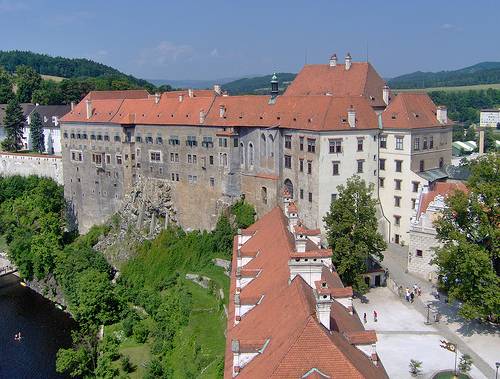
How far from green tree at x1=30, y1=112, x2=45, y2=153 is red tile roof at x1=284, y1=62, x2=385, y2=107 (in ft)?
171

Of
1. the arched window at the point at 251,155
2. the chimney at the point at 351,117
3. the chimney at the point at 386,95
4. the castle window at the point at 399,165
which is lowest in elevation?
the castle window at the point at 399,165

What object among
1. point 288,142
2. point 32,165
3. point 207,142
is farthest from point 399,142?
point 32,165

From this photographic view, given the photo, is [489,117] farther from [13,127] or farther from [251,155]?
[251,155]

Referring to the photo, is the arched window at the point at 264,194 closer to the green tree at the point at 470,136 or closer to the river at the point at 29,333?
the river at the point at 29,333

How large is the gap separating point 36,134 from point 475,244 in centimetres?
7961

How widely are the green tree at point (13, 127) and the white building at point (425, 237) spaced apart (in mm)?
73838

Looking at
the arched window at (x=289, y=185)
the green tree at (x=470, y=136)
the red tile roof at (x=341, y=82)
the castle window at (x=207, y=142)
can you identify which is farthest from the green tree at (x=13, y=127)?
the green tree at (x=470, y=136)

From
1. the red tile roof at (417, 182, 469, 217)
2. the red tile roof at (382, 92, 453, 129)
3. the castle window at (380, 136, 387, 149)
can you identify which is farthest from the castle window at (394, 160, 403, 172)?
the red tile roof at (417, 182, 469, 217)

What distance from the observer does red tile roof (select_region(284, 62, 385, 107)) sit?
57.7 meters

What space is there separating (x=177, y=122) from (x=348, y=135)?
19.6m

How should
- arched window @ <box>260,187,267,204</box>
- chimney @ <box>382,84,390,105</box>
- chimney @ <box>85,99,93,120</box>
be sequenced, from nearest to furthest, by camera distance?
arched window @ <box>260,187,267,204</box> → chimney @ <box>382,84,390,105</box> → chimney @ <box>85,99,93,120</box>

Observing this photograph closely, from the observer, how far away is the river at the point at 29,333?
48.8 metres

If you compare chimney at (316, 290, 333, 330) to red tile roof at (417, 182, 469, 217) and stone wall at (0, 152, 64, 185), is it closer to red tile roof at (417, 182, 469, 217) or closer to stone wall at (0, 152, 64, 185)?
red tile roof at (417, 182, 469, 217)

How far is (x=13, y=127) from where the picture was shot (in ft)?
331
